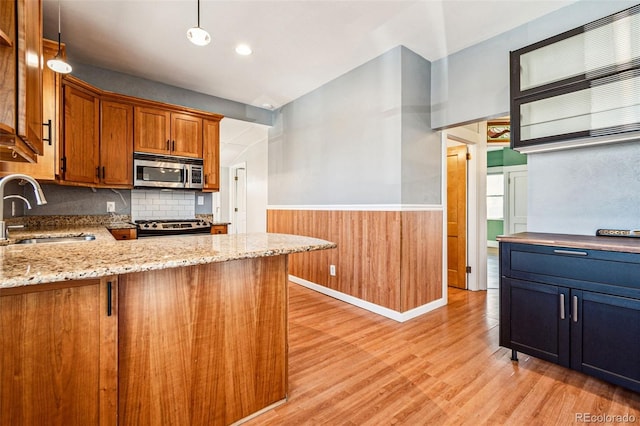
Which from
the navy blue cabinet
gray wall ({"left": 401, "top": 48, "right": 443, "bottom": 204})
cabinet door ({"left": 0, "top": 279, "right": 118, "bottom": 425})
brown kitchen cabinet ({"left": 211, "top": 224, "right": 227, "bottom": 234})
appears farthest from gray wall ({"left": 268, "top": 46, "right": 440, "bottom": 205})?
cabinet door ({"left": 0, "top": 279, "right": 118, "bottom": 425})

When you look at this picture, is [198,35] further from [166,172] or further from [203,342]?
[166,172]

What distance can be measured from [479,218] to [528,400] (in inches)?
106

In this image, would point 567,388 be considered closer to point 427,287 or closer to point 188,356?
point 427,287

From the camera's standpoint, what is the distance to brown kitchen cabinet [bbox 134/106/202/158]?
3.64 metres

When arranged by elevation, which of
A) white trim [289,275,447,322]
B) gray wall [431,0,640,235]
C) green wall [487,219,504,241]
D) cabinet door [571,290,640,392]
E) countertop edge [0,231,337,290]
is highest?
gray wall [431,0,640,235]

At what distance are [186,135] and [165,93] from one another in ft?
2.12

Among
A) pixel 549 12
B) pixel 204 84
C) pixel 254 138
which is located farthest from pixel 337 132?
pixel 254 138

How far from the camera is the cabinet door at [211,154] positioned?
13.4 ft

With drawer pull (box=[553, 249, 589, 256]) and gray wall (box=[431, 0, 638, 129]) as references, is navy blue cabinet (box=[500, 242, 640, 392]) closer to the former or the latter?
drawer pull (box=[553, 249, 589, 256])

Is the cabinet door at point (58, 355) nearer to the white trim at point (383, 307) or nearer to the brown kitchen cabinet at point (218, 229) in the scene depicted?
the white trim at point (383, 307)

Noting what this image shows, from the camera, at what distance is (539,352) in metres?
2.08

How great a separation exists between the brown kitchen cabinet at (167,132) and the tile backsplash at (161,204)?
0.60 m

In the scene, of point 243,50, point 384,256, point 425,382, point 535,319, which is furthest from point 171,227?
point 535,319

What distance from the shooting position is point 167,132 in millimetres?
3809
